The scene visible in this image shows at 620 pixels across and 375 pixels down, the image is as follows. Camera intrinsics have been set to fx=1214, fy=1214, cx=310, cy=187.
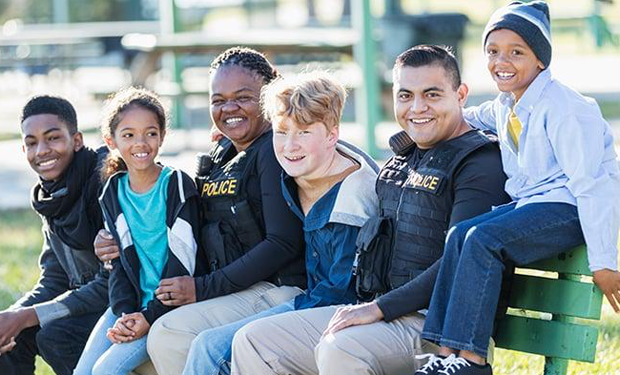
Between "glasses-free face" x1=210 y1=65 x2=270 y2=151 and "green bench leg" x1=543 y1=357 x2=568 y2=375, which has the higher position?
"glasses-free face" x1=210 y1=65 x2=270 y2=151

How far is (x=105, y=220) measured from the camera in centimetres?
470

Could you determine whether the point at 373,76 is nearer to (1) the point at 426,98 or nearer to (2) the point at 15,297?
(2) the point at 15,297

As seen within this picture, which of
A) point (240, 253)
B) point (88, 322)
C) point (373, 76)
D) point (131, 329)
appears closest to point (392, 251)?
point (240, 253)

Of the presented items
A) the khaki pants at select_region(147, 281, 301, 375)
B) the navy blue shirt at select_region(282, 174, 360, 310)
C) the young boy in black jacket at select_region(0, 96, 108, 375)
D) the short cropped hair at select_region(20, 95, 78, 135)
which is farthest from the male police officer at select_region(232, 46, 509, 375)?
the short cropped hair at select_region(20, 95, 78, 135)

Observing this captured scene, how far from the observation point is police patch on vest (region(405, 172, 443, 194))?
12.8ft

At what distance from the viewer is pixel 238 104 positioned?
4633 millimetres

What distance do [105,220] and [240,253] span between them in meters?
0.57

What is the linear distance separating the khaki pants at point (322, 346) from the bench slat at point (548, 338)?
0.28m

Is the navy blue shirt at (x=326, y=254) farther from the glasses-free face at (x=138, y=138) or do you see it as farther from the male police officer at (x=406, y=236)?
the glasses-free face at (x=138, y=138)

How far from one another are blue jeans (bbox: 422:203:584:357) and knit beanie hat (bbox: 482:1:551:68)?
53cm

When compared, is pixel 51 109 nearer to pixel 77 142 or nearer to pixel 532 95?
pixel 77 142

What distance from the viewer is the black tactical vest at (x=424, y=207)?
3910 mm

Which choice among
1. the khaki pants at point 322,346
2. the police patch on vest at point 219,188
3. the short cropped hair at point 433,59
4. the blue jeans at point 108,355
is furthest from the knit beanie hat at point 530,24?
the blue jeans at point 108,355

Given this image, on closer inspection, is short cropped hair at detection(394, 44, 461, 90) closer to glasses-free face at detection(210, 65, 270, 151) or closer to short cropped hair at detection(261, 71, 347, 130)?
short cropped hair at detection(261, 71, 347, 130)
